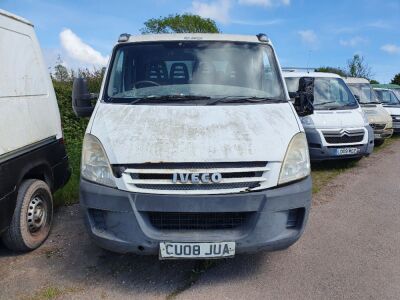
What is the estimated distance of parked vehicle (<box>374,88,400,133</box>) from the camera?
14023 millimetres

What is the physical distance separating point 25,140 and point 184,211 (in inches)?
77.4

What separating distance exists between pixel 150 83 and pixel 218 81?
719 millimetres

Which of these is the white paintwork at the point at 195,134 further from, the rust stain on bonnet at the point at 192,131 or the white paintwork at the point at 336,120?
the white paintwork at the point at 336,120

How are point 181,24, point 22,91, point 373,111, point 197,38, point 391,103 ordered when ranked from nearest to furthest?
point 22,91
point 197,38
point 373,111
point 391,103
point 181,24

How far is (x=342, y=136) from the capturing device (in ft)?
26.8

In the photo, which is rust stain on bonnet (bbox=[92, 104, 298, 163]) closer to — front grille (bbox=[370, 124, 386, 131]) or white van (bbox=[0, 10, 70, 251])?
white van (bbox=[0, 10, 70, 251])

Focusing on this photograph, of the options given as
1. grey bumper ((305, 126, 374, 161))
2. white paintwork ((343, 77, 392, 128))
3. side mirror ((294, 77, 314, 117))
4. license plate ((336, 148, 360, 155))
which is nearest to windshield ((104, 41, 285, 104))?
side mirror ((294, 77, 314, 117))

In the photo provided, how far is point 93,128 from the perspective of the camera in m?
3.62

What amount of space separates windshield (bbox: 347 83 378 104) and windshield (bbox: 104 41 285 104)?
843 centimetres

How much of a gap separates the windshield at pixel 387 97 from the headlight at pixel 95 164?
13521 millimetres

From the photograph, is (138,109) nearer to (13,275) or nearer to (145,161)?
(145,161)

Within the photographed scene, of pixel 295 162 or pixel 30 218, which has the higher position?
pixel 295 162

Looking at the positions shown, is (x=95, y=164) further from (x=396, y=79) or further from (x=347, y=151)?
(x=396, y=79)

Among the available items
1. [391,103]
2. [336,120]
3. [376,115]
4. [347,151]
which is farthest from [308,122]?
[391,103]
